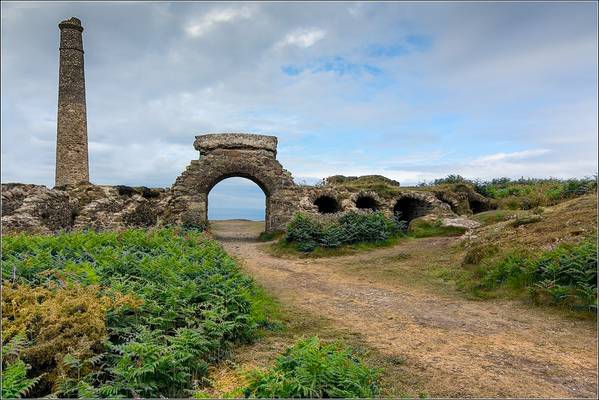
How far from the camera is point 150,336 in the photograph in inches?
195

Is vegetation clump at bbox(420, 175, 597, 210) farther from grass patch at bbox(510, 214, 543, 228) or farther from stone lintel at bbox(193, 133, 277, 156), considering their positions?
stone lintel at bbox(193, 133, 277, 156)

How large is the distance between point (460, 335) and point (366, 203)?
1651cm

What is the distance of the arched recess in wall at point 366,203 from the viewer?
22.6 meters

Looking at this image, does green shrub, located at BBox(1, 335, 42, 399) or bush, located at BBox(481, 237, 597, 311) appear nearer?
green shrub, located at BBox(1, 335, 42, 399)

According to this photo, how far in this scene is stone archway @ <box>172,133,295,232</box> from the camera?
20.3m

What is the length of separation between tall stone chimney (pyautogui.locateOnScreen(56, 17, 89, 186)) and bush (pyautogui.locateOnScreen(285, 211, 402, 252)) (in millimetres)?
13455

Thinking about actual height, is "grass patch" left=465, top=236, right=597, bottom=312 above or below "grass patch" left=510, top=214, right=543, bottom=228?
below

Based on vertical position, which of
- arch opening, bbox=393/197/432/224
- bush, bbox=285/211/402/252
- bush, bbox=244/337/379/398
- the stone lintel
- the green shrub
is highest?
the stone lintel

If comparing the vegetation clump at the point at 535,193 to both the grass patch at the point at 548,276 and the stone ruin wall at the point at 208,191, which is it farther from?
the grass patch at the point at 548,276

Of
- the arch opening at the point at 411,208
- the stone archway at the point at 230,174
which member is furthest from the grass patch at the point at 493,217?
the stone archway at the point at 230,174

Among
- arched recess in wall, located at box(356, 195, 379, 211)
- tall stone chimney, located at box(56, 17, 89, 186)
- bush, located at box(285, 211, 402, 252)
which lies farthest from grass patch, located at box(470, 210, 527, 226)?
tall stone chimney, located at box(56, 17, 89, 186)

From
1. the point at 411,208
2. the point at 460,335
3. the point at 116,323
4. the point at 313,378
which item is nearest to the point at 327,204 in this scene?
the point at 411,208

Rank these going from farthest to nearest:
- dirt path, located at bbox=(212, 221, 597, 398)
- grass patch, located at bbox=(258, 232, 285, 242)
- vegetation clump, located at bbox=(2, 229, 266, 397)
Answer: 1. grass patch, located at bbox=(258, 232, 285, 242)
2. dirt path, located at bbox=(212, 221, 597, 398)
3. vegetation clump, located at bbox=(2, 229, 266, 397)

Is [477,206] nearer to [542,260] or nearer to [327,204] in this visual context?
[327,204]
